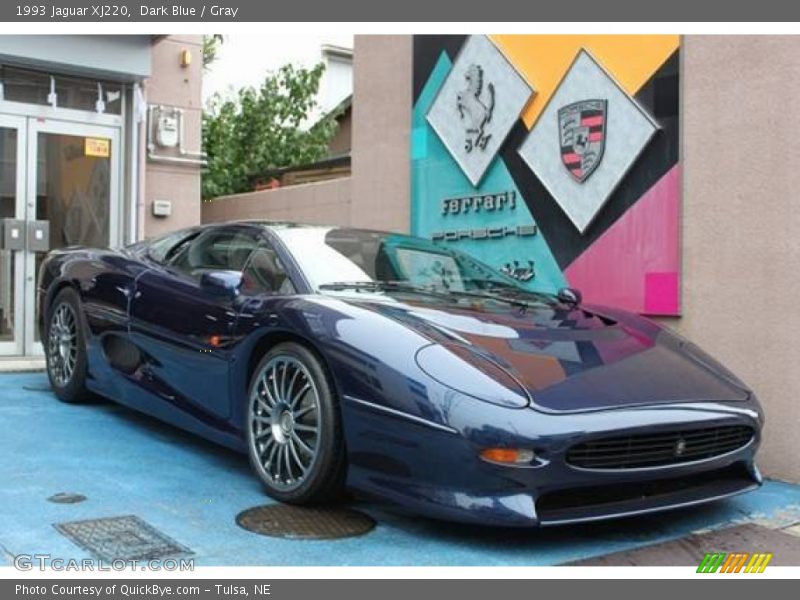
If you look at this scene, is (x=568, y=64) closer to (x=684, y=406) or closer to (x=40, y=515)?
(x=684, y=406)

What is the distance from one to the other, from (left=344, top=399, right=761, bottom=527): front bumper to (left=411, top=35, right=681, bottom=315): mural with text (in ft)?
7.27

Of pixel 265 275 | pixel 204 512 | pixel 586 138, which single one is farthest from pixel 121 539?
pixel 586 138

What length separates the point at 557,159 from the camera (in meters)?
6.21

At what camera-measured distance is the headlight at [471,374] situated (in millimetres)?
3246

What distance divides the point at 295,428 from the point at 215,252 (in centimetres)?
149

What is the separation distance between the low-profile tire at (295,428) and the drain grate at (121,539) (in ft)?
1.99

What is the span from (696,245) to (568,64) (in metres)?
1.70

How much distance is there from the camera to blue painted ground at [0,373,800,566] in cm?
324

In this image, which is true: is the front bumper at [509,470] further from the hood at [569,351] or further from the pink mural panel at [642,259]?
the pink mural panel at [642,259]

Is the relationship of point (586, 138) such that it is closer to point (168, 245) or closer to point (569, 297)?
point (569, 297)

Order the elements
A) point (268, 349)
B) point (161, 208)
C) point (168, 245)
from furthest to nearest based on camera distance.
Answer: point (161, 208) → point (168, 245) → point (268, 349)

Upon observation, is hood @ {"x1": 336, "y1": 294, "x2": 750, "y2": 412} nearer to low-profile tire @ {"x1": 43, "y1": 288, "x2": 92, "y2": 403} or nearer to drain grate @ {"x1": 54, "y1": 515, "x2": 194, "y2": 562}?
drain grate @ {"x1": 54, "y1": 515, "x2": 194, "y2": 562}

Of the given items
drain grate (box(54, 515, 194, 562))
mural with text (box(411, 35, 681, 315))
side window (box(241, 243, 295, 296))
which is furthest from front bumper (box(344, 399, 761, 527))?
mural with text (box(411, 35, 681, 315))

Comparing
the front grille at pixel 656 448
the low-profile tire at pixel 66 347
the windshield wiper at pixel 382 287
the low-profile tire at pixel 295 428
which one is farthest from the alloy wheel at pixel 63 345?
the front grille at pixel 656 448
